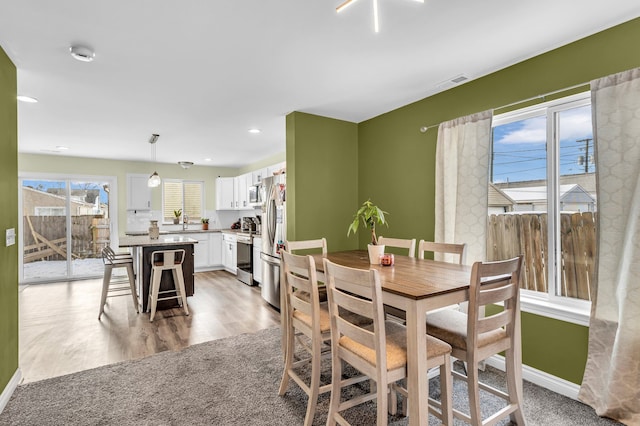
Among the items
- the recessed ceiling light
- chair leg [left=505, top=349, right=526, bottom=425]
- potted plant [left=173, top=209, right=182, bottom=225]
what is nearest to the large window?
chair leg [left=505, top=349, right=526, bottom=425]

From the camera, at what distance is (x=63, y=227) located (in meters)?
6.24

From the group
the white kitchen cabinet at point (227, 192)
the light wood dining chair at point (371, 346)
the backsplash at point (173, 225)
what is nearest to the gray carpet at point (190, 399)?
the light wood dining chair at point (371, 346)

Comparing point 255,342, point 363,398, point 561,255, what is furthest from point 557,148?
point 255,342

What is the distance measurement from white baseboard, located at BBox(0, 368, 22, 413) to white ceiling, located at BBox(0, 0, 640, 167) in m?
2.38

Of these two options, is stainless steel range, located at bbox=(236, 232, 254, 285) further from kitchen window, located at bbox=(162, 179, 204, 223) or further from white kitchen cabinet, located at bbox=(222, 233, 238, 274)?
kitchen window, located at bbox=(162, 179, 204, 223)

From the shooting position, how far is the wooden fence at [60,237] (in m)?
6.01

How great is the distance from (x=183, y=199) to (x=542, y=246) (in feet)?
22.9

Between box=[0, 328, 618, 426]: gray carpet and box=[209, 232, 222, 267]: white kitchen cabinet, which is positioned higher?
box=[209, 232, 222, 267]: white kitchen cabinet

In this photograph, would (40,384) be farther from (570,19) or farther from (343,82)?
(570,19)

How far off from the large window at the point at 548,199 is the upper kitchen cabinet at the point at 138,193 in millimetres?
6539

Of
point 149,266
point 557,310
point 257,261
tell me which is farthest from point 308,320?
point 257,261

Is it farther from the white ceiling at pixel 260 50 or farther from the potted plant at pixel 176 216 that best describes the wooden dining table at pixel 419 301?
the potted plant at pixel 176 216

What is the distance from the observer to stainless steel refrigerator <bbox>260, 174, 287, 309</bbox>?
13.8ft

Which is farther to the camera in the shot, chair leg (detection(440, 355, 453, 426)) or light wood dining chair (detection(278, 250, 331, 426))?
light wood dining chair (detection(278, 250, 331, 426))
